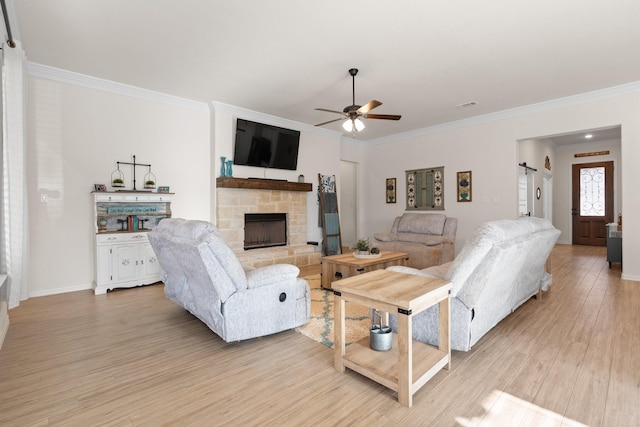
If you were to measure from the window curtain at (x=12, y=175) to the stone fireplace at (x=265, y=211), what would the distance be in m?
Result: 2.34

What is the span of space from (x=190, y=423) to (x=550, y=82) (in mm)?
5452

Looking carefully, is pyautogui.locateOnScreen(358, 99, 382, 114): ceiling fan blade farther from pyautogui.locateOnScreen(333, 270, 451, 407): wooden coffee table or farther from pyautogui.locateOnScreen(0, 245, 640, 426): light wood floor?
pyautogui.locateOnScreen(0, 245, 640, 426): light wood floor

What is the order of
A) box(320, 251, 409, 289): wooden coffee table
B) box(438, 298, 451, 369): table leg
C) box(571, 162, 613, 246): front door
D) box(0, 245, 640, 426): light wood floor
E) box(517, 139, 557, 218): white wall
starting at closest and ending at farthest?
box(0, 245, 640, 426): light wood floor < box(438, 298, 451, 369): table leg < box(320, 251, 409, 289): wooden coffee table < box(517, 139, 557, 218): white wall < box(571, 162, 613, 246): front door

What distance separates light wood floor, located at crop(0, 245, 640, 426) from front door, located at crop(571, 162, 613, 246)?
6.45m

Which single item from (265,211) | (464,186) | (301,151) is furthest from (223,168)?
(464,186)

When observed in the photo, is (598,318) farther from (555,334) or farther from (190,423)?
(190,423)

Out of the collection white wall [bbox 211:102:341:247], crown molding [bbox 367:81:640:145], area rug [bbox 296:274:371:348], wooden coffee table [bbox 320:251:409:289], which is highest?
crown molding [bbox 367:81:640:145]

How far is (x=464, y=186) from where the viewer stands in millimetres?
6238

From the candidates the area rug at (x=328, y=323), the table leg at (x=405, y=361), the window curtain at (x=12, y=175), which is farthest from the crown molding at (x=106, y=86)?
the table leg at (x=405, y=361)

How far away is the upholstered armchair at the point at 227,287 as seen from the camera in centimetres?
235

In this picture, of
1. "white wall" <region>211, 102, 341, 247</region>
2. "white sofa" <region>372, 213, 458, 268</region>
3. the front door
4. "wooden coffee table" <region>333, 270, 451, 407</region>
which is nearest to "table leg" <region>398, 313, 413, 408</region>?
"wooden coffee table" <region>333, 270, 451, 407</region>

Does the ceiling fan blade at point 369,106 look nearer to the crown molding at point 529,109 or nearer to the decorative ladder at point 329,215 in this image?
the decorative ladder at point 329,215

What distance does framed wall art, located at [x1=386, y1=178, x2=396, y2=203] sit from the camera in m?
7.36

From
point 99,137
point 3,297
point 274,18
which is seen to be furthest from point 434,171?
point 3,297
